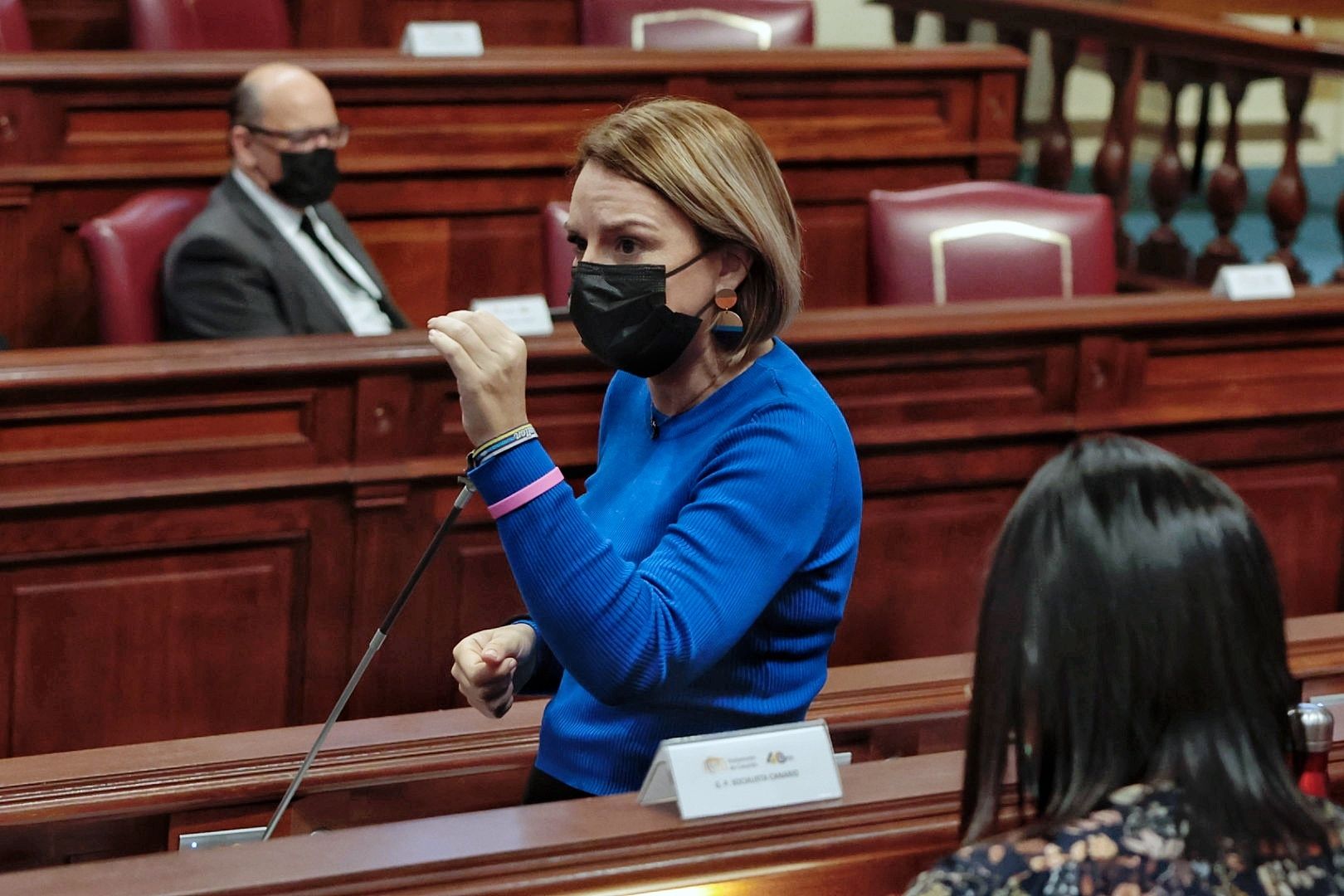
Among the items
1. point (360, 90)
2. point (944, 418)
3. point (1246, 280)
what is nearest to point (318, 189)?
point (360, 90)

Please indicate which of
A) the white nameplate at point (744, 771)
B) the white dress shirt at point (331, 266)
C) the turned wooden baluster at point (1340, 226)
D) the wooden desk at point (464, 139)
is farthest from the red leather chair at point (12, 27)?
the white nameplate at point (744, 771)

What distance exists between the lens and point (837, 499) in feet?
3.85

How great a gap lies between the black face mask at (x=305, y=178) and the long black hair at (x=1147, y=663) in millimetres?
2296

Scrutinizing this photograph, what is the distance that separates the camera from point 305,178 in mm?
2920

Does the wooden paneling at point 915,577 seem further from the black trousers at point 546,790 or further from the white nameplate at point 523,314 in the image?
the black trousers at point 546,790

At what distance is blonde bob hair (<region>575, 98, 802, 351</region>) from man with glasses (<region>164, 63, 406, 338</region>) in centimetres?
167

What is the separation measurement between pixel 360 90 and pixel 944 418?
4.67ft

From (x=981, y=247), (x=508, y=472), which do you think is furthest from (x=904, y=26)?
(x=508, y=472)

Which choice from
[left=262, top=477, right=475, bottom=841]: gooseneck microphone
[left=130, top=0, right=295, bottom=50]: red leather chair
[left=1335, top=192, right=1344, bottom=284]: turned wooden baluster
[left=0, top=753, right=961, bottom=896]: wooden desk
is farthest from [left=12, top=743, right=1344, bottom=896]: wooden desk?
[left=130, top=0, right=295, bottom=50]: red leather chair

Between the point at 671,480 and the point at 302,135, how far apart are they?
1943 millimetres

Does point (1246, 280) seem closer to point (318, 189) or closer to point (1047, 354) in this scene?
point (1047, 354)

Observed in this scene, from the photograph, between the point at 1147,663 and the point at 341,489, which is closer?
the point at 1147,663

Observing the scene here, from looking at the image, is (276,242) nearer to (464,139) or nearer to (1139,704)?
(464,139)

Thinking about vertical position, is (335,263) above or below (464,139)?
below
